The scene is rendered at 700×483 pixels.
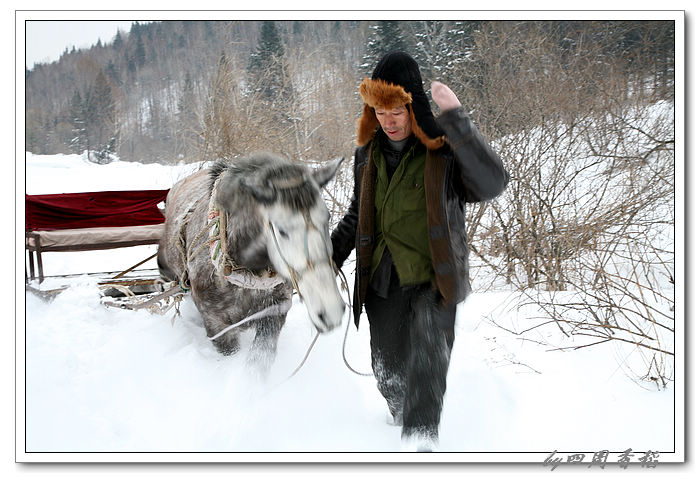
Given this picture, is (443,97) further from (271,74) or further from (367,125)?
(271,74)

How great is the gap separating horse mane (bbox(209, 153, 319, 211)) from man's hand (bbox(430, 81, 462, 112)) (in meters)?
0.69

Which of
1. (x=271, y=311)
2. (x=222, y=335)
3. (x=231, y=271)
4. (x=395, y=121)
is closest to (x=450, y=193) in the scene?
(x=395, y=121)

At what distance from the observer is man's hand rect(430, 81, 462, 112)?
1.91 m

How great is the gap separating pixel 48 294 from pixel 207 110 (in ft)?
10.2

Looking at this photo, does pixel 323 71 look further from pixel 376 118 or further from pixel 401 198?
pixel 401 198

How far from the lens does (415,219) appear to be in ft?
6.89

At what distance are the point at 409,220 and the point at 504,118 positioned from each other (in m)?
3.36

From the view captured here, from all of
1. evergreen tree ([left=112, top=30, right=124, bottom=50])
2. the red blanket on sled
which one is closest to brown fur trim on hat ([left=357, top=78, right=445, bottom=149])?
evergreen tree ([left=112, top=30, right=124, bottom=50])

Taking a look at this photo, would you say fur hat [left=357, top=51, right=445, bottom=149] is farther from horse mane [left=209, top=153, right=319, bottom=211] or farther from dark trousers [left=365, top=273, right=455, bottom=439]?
dark trousers [left=365, top=273, right=455, bottom=439]

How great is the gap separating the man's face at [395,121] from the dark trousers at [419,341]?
67 cm

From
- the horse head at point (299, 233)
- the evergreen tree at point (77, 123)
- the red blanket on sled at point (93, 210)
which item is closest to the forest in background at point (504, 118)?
the evergreen tree at point (77, 123)

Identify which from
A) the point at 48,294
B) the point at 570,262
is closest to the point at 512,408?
the point at 570,262

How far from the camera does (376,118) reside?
2.33 metres

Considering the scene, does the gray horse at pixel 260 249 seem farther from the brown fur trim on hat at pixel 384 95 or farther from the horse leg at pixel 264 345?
the brown fur trim on hat at pixel 384 95
